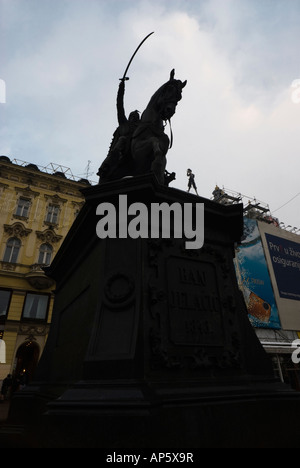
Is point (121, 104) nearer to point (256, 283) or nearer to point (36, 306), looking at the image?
point (36, 306)

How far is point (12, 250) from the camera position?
18.4 metres

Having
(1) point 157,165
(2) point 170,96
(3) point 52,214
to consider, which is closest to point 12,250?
(3) point 52,214

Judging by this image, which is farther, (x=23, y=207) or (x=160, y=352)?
(x=23, y=207)

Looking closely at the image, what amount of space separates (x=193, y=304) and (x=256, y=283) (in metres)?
21.4

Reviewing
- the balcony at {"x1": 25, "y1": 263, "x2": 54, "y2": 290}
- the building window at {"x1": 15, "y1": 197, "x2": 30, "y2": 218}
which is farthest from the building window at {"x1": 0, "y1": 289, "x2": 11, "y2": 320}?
the building window at {"x1": 15, "y1": 197, "x2": 30, "y2": 218}

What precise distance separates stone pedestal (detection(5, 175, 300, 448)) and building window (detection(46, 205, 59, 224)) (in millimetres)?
18065

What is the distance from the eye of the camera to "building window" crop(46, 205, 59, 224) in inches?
802

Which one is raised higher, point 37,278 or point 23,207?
point 23,207

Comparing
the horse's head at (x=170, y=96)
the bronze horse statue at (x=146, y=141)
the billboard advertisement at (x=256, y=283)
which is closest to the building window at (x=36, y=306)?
the billboard advertisement at (x=256, y=283)

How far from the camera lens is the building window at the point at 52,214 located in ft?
66.8

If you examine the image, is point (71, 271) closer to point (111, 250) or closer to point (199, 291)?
point (111, 250)

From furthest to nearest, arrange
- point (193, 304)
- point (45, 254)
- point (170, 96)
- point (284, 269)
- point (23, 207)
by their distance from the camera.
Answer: point (284, 269) → point (23, 207) → point (45, 254) → point (170, 96) → point (193, 304)

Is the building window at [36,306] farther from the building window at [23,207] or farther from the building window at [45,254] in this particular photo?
the building window at [23,207]
